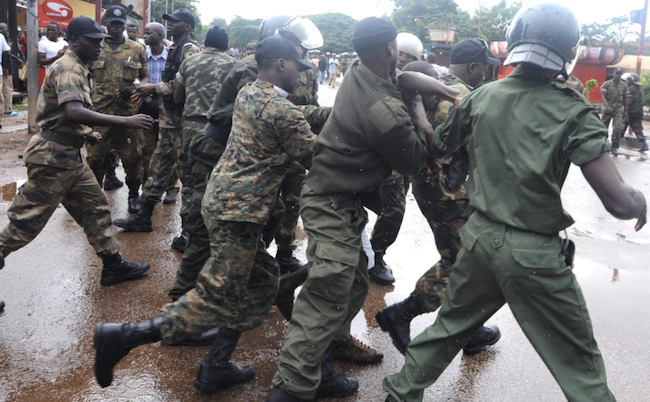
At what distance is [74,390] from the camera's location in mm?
3037

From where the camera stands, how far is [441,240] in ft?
11.9

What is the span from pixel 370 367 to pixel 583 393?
1407 millimetres

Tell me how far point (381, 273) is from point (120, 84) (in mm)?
3621

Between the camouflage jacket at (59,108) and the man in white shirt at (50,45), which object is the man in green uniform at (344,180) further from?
the man in white shirt at (50,45)

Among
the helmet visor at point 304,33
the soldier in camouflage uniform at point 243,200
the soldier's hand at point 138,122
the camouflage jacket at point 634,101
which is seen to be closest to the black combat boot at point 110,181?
the soldier's hand at point 138,122

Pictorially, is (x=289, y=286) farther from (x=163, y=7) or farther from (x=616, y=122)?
(x=163, y=7)

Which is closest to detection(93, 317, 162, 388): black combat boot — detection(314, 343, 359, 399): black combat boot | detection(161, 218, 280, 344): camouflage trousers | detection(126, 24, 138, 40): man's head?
detection(161, 218, 280, 344): camouflage trousers

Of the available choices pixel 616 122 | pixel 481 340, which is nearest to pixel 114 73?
pixel 481 340

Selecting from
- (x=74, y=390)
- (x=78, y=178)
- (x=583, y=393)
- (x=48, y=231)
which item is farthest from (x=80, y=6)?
(x=583, y=393)

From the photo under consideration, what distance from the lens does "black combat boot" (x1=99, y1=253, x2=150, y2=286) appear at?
4.38 meters

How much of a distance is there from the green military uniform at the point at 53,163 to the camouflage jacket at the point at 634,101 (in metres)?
13.1

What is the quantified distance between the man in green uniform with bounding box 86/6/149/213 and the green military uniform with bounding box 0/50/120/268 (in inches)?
74.2

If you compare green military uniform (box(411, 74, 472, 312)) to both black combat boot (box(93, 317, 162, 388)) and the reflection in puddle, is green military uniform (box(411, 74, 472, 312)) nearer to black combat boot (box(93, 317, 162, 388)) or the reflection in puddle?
black combat boot (box(93, 317, 162, 388))

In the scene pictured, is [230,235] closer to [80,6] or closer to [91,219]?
[91,219]
